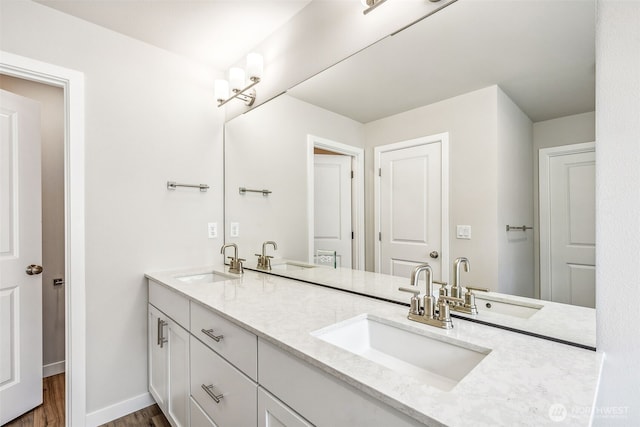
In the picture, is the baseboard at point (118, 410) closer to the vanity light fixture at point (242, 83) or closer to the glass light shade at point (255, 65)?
the vanity light fixture at point (242, 83)

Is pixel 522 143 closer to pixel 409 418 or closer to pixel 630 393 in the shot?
pixel 630 393

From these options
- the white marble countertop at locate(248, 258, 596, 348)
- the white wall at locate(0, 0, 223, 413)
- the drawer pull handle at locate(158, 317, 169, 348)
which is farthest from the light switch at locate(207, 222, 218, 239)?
the white marble countertop at locate(248, 258, 596, 348)

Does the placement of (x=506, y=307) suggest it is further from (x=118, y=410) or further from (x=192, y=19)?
(x=118, y=410)

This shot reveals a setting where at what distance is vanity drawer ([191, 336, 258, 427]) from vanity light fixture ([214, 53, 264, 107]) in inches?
61.9

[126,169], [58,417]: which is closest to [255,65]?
[126,169]

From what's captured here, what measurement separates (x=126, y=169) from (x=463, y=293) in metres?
2.03

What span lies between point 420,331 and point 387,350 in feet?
0.53

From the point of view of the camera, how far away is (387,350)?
111 cm

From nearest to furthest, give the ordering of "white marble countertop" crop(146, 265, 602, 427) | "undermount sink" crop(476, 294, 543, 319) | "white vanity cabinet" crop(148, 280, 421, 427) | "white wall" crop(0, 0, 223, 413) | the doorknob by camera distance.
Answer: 1. "white marble countertop" crop(146, 265, 602, 427)
2. "white vanity cabinet" crop(148, 280, 421, 427)
3. "undermount sink" crop(476, 294, 543, 319)
4. "white wall" crop(0, 0, 223, 413)
5. the doorknob

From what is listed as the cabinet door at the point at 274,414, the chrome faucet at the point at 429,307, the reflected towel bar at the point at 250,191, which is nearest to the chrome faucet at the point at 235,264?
the reflected towel bar at the point at 250,191

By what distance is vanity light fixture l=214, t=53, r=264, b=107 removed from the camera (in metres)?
1.99

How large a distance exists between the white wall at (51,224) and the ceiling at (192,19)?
100cm

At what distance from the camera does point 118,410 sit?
1.93 m

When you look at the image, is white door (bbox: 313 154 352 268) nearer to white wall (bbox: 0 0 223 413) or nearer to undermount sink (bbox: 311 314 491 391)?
undermount sink (bbox: 311 314 491 391)
